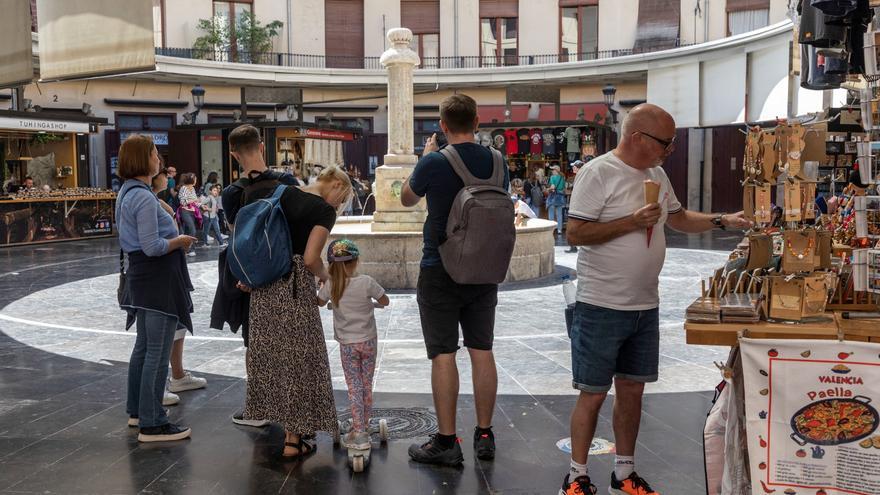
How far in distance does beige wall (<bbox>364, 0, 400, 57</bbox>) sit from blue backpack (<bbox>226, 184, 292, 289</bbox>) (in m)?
25.7

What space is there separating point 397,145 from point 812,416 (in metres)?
9.29

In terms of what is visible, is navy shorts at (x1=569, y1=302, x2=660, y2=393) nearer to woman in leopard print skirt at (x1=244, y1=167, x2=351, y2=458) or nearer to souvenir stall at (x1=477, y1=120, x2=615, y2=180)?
woman in leopard print skirt at (x1=244, y1=167, x2=351, y2=458)

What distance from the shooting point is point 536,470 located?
408cm

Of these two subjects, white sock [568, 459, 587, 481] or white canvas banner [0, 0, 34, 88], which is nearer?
white sock [568, 459, 587, 481]

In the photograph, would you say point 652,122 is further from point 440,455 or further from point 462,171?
point 440,455

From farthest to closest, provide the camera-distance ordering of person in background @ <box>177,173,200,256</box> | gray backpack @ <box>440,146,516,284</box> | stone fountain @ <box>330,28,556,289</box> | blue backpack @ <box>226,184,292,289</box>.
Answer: person in background @ <box>177,173,200,256</box> → stone fountain @ <box>330,28,556,289</box> → blue backpack @ <box>226,184,292,289</box> → gray backpack @ <box>440,146,516,284</box>

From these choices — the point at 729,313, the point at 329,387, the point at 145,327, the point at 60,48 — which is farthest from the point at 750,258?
the point at 60,48

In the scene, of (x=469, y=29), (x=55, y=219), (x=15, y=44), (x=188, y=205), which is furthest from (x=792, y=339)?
(x=469, y=29)

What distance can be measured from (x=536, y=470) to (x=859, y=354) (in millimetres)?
1673

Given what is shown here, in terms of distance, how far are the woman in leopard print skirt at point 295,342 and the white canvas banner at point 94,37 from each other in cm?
205

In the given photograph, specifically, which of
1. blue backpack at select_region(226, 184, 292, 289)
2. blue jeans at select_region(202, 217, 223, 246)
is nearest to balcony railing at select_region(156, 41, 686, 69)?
blue jeans at select_region(202, 217, 223, 246)

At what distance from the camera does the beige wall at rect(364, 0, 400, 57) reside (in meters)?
29.1

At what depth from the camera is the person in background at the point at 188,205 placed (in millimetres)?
15320

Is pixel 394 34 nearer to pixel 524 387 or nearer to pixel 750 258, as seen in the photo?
pixel 524 387
